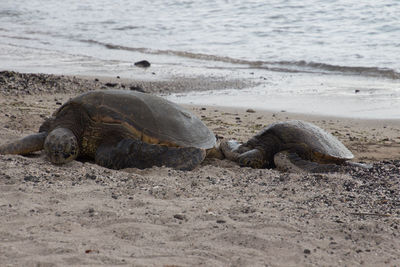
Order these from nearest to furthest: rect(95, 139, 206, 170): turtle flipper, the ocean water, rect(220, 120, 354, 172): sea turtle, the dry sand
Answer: the dry sand < rect(95, 139, 206, 170): turtle flipper < rect(220, 120, 354, 172): sea turtle < the ocean water

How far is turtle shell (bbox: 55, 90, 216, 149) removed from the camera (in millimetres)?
5156

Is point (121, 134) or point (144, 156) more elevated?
point (121, 134)

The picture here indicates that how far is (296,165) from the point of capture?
520 cm

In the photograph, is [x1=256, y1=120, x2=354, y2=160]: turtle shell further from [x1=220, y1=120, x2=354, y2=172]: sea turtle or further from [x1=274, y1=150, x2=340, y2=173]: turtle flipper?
[x1=274, y1=150, x2=340, y2=173]: turtle flipper

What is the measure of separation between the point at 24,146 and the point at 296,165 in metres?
2.57

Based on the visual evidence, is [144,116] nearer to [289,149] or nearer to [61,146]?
[61,146]

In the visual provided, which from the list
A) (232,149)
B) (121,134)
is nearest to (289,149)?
(232,149)

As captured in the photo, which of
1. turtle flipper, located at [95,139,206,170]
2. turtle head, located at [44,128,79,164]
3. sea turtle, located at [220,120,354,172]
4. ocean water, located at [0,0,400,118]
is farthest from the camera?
ocean water, located at [0,0,400,118]

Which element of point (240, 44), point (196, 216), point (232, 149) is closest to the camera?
point (196, 216)

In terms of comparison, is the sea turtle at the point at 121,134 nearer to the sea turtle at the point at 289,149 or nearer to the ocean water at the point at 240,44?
the sea turtle at the point at 289,149

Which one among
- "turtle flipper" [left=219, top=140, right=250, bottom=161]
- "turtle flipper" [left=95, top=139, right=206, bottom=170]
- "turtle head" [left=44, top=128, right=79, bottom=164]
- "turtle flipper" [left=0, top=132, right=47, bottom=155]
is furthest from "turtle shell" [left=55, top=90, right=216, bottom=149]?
"turtle flipper" [left=0, top=132, right=47, bottom=155]

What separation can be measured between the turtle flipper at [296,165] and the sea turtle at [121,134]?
709 millimetres

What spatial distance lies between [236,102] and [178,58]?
192 inches

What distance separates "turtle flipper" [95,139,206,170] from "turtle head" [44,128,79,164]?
0.84 feet
